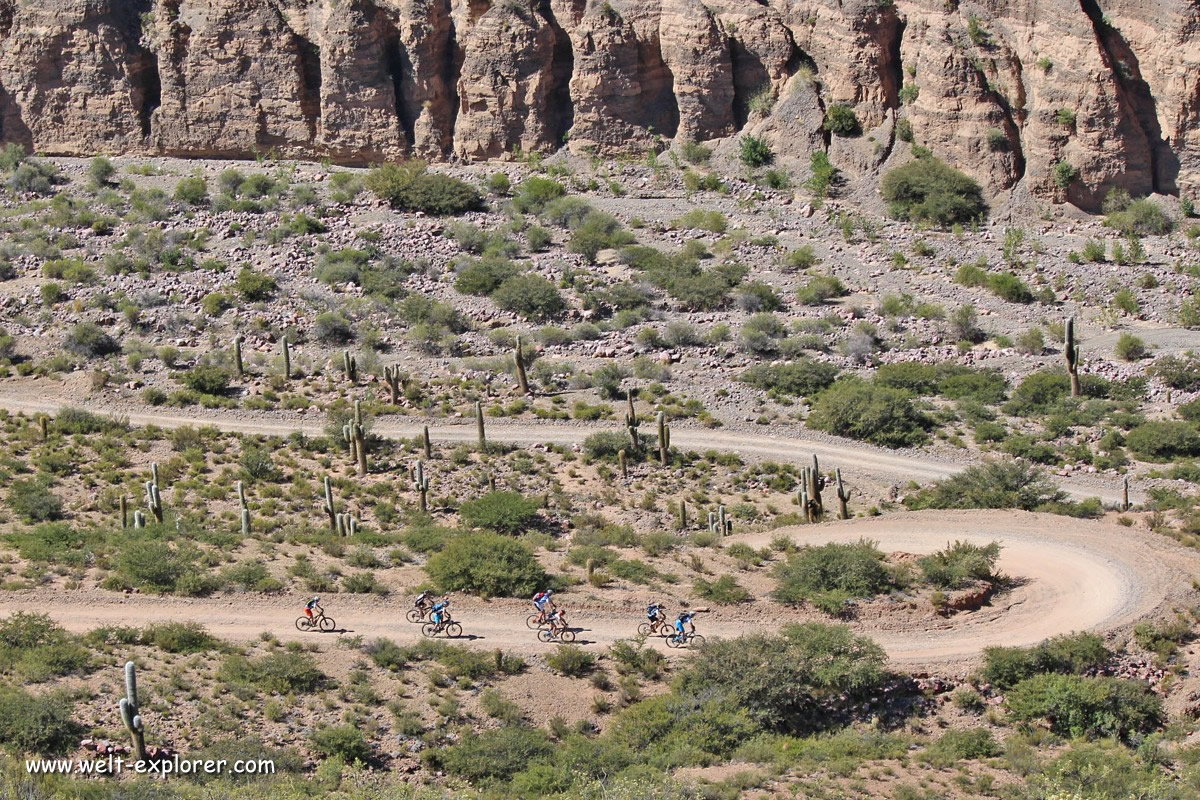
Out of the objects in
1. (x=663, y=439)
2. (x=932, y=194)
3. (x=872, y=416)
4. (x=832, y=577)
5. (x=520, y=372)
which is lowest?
(x=832, y=577)

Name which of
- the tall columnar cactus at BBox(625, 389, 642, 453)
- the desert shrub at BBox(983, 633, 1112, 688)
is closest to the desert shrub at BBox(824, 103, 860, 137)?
the tall columnar cactus at BBox(625, 389, 642, 453)

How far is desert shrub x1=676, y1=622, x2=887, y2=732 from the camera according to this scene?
3203 cm

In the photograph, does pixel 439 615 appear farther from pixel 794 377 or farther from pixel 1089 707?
pixel 794 377

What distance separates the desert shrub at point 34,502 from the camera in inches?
1592

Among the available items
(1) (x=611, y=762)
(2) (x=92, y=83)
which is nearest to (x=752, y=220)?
(2) (x=92, y=83)

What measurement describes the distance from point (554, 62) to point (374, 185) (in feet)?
25.1

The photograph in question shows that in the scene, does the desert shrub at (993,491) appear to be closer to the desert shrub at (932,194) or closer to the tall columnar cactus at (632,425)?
the tall columnar cactus at (632,425)

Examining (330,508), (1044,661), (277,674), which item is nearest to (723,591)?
(1044,661)

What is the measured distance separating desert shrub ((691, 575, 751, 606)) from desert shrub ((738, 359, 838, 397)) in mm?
12656

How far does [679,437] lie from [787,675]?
595 inches

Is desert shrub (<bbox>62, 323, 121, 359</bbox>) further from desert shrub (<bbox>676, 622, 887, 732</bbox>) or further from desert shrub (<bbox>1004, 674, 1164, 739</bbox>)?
desert shrub (<bbox>1004, 674, 1164, 739</bbox>)

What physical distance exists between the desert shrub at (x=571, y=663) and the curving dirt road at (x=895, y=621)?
0.76 metres

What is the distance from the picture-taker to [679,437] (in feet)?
154

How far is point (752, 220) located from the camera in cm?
5662
